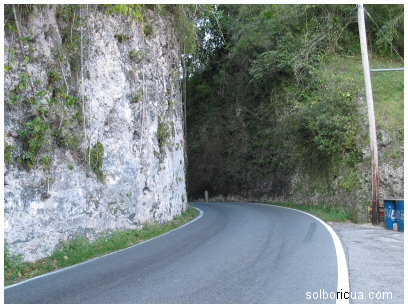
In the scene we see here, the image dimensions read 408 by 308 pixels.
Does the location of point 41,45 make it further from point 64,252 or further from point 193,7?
point 193,7

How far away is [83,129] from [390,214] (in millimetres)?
10065

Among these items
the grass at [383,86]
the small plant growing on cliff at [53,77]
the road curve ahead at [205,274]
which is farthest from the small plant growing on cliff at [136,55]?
the grass at [383,86]

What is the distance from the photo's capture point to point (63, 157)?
996 centimetres

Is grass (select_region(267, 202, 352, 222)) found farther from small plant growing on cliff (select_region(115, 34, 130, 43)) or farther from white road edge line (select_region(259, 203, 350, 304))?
small plant growing on cliff (select_region(115, 34, 130, 43))

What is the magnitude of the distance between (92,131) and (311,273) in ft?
24.4

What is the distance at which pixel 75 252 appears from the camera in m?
9.26

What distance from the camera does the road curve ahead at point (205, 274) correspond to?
5.51 meters

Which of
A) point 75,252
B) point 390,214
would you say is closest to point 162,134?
point 75,252

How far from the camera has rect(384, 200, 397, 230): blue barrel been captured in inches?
484

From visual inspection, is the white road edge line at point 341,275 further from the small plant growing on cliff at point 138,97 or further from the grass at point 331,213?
the small plant growing on cliff at point 138,97

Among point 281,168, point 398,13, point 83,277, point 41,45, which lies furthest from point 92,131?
point 398,13

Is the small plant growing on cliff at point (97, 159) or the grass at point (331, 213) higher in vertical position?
the small plant growing on cliff at point (97, 159)
